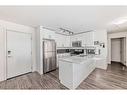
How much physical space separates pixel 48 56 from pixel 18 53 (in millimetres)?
1327

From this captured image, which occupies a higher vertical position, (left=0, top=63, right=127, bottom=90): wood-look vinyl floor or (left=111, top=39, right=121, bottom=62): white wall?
(left=111, top=39, right=121, bottom=62): white wall

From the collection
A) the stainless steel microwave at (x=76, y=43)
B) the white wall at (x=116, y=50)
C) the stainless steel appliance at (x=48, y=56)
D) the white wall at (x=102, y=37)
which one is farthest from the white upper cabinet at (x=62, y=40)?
the white wall at (x=116, y=50)

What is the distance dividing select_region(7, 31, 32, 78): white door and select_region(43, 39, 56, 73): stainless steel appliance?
73cm

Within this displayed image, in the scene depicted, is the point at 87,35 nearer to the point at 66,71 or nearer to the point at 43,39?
the point at 43,39

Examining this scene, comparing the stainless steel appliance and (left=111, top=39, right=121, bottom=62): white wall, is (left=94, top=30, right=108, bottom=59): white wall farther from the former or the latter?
(left=111, top=39, right=121, bottom=62): white wall

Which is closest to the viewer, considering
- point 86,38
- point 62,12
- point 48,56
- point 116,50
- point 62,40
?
point 62,12

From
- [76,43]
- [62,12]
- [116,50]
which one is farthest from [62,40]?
[116,50]

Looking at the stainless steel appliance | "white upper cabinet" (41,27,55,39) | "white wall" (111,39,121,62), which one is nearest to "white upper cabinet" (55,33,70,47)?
"white upper cabinet" (41,27,55,39)

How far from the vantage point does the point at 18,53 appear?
375cm

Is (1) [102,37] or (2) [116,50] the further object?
(2) [116,50]

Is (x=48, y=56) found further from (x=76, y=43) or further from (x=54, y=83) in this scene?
(x=76, y=43)

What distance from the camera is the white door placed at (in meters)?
3.47

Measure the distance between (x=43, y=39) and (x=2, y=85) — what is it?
2340mm
